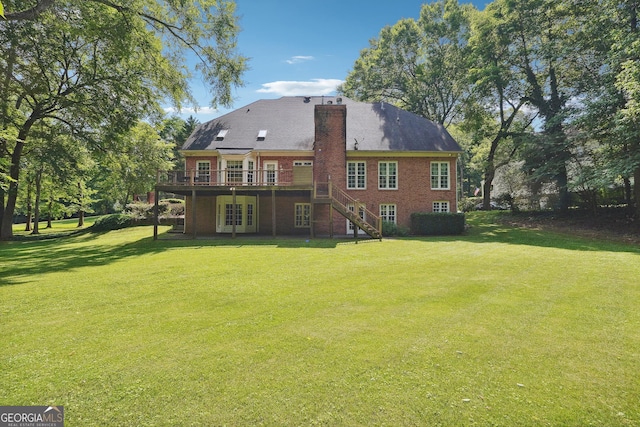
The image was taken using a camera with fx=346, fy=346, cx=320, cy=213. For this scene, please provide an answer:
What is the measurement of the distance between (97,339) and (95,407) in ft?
6.01

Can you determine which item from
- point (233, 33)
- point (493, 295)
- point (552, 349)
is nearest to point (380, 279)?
point (493, 295)

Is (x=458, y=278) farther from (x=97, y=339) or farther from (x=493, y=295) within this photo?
(x=97, y=339)

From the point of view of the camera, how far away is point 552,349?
14.9ft

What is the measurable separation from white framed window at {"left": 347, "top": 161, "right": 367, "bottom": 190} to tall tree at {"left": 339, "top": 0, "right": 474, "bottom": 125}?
15.5 m

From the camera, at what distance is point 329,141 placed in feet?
70.3

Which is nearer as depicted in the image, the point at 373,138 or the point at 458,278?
the point at 458,278

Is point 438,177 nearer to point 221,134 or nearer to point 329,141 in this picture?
point 329,141

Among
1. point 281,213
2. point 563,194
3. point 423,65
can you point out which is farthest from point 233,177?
point 423,65

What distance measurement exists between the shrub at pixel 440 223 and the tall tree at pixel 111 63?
1326 centimetres

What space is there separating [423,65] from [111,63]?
27.2 meters

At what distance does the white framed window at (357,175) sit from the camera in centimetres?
2223

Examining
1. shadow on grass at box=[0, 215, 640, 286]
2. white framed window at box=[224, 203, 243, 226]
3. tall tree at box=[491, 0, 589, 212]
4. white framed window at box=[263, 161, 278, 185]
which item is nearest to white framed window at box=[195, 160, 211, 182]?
white framed window at box=[224, 203, 243, 226]

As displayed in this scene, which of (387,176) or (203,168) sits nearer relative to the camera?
(203,168)

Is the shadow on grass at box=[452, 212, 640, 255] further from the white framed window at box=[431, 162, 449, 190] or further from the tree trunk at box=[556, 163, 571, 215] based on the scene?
the tree trunk at box=[556, 163, 571, 215]
